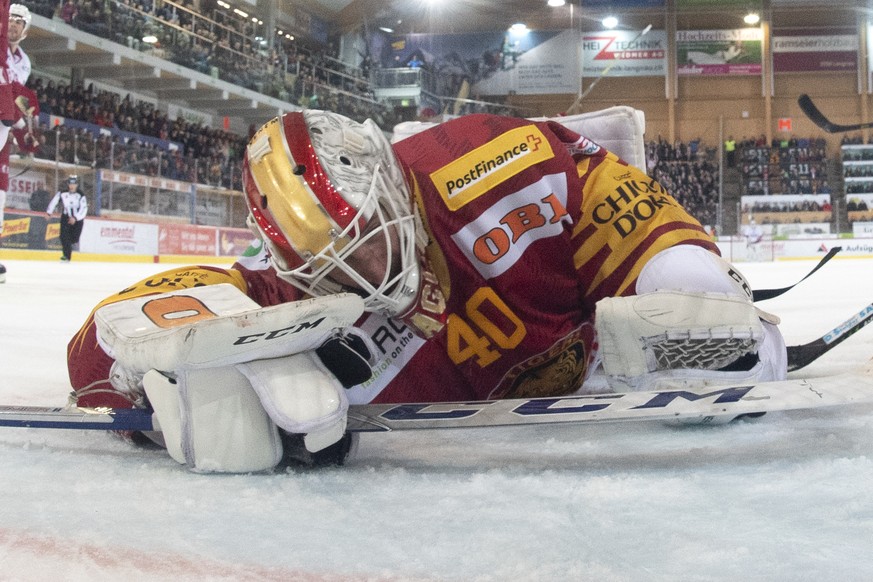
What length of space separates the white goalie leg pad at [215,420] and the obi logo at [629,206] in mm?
712

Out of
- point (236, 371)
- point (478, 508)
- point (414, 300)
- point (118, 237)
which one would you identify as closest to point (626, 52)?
point (118, 237)

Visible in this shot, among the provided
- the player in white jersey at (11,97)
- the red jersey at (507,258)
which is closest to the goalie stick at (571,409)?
the red jersey at (507,258)

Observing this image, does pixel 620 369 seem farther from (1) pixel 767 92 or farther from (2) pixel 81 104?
(1) pixel 767 92

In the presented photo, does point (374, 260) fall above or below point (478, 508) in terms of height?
above

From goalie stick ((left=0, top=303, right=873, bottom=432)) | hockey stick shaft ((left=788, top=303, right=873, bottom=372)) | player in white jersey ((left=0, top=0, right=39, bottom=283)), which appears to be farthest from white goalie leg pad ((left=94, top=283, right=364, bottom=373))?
player in white jersey ((left=0, top=0, right=39, bottom=283))

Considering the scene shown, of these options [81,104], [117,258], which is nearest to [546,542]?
[117,258]

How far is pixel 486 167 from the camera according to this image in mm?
1467

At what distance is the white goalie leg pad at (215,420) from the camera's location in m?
1.03

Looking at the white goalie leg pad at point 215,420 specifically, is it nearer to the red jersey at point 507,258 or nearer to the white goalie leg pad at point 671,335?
the red jersey at point 507,258

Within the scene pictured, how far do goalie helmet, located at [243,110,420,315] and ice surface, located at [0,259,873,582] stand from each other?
262 mm

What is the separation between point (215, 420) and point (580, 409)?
1.55 ft

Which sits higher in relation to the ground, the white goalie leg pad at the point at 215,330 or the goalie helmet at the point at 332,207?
the goalie helmet at the point at 332,207

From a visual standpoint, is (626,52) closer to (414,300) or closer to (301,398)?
(414,300)

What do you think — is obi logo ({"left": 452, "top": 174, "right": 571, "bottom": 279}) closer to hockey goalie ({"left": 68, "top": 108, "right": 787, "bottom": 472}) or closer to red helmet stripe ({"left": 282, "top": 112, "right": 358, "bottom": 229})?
hockey goalie ({"left": 68, "top": 108, "right": 787, "bottom": 472})
